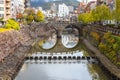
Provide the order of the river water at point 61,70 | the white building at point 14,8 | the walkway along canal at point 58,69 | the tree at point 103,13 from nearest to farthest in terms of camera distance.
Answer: the walkway along canal at point 58,69, the river water at point 61,70, the tree at point 103,13, the white building at point 14,8

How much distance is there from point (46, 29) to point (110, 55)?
78.3 meters

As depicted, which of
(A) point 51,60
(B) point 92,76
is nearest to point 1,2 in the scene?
(A) point 51,60

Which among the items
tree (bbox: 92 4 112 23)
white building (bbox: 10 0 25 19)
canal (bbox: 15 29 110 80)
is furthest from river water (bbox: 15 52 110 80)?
white building (bbox: 10 0 25 19)

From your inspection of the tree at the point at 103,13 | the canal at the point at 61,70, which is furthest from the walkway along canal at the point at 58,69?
the tree at the point at 103,13

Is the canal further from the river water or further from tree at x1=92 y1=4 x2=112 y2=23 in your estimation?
tree at x1=92 y1=4 x2=112 y2=23

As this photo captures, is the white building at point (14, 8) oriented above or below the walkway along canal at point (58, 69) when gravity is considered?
above

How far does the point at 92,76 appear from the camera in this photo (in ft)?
158

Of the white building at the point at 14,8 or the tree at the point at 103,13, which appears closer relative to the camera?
the tree at the point at 103,13

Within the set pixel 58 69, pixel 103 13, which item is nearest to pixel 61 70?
pixel 58 69

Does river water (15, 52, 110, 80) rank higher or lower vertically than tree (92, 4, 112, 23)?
lower

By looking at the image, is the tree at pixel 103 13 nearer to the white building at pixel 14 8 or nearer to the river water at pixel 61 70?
the river water at pixel 61 70

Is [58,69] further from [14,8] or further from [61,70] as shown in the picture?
[14,8]

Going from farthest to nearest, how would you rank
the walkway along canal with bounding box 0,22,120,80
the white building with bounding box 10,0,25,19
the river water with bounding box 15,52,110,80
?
1. the white building with bounding box 10,0,25,19
2. the river water with bounding box 15,52,110,80
3. the walkway along canal with bounding box 0,22,120,80

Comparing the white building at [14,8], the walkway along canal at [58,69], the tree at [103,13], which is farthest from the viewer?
the white building at [14,8]
